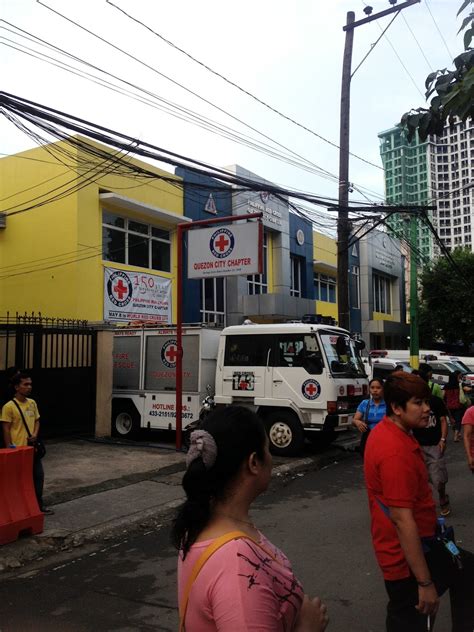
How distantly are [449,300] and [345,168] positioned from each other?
901 inches

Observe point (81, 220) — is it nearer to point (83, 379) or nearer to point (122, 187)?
point (122, 187)

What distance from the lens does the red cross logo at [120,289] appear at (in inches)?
703

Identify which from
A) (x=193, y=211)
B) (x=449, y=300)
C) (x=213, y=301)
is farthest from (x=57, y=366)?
(x=449, y=300)

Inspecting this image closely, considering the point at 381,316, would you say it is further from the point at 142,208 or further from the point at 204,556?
the point at 204,556

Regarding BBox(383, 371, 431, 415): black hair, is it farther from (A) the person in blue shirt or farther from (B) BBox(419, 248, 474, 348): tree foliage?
(B) BBox(419, 248, 474, 348): tree foliage

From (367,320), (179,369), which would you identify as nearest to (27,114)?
(179,369)

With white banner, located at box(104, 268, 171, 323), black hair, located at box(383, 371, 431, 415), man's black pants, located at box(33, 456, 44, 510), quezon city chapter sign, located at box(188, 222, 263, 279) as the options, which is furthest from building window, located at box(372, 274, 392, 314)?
black hair, located at box(383, 371, 431, 415)

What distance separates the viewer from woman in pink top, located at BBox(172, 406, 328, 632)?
139cm

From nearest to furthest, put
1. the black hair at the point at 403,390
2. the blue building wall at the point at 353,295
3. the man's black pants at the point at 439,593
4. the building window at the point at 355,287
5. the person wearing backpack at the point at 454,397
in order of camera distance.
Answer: the man's black pants at the point at 439,593 → the black hair at the point at 403,390 → the person wearing backpack at the point at 454,397 → the blue building wall at the point at 353,295 → the building window at the point at 355,287

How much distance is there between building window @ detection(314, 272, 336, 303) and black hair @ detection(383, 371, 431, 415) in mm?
28401

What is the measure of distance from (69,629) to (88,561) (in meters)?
1.52

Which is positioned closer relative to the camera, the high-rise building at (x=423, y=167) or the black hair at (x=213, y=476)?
the black hair at (x=213, y=476)

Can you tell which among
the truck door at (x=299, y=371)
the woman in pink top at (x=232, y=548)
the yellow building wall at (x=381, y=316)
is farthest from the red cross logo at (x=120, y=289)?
the yellow building wall at (x=381, y=316)

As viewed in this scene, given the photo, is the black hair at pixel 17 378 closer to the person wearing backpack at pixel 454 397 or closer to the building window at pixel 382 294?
the person wearing backpack at pixel 454 397
